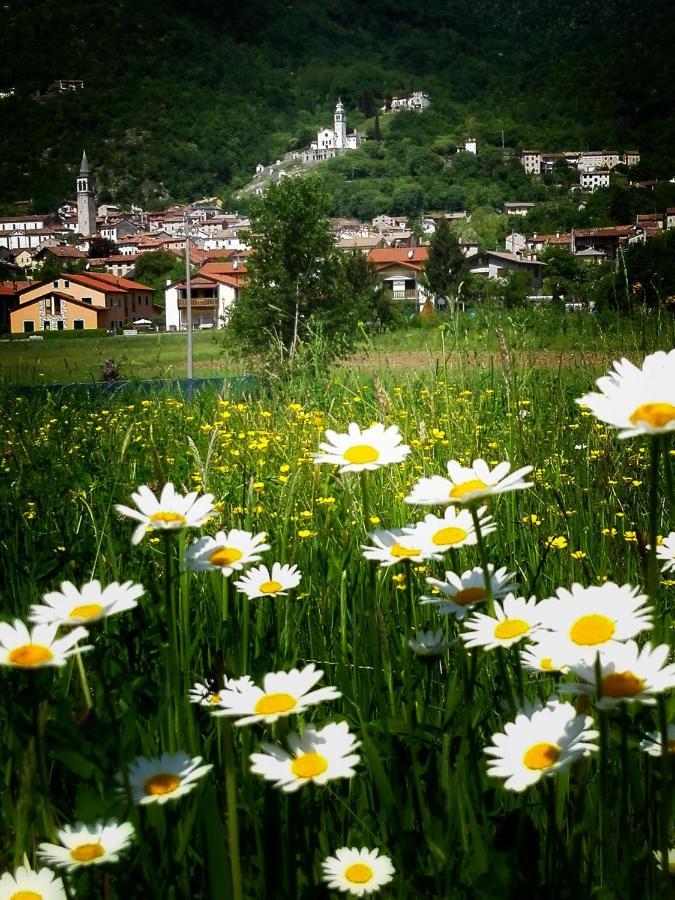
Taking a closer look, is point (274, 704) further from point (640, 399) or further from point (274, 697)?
point (640, 399)

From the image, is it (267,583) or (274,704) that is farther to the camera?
(267,583)

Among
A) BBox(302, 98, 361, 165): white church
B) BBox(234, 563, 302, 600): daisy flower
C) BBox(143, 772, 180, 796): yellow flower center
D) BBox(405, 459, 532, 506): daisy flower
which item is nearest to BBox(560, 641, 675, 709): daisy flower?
BBox(405, 459, 532, 506): daisy flower

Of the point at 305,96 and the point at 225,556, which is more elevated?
the point at 305,96

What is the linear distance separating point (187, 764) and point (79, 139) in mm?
93439

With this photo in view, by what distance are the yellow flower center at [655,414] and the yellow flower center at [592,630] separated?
0.37 feet

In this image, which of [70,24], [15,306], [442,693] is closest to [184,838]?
[442,693]

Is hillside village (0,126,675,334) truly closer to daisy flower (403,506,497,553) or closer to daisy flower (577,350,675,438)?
daisy flower (403,506,497,553)

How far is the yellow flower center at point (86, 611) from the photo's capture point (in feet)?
1.66

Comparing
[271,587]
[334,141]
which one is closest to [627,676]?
[271,587]

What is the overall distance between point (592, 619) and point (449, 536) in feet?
0.69

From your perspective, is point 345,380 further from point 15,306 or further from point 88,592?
point 15,306

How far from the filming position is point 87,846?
0.46m

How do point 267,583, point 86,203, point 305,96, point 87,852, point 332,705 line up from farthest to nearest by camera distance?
point 305,96
point 86,203
point 332,705
point 267,583
point 87,852

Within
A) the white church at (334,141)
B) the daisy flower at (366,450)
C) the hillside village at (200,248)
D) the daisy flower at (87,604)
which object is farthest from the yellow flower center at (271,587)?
the white church at (334,141)
